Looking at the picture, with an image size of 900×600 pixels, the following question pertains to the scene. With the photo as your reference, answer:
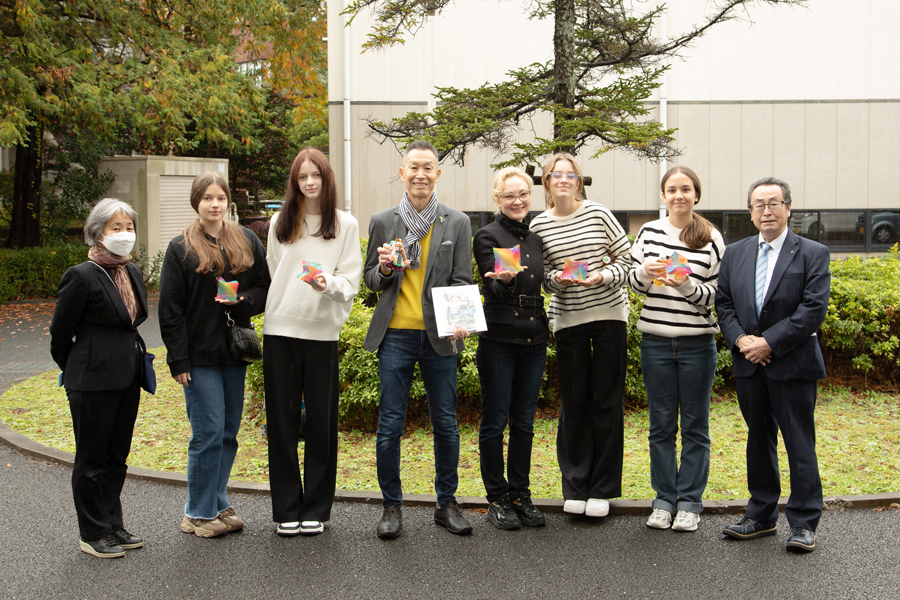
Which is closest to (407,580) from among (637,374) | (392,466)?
(392,466)

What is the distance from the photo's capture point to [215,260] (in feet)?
13.8

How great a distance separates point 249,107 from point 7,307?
21.7 ft

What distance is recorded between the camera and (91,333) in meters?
4.10

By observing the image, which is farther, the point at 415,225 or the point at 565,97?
the point at 565,97

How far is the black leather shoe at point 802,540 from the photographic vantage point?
4.05 metres

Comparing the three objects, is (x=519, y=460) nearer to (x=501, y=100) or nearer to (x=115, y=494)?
(x=115, y=494)

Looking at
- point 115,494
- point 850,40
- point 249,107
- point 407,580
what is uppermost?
point 850,40

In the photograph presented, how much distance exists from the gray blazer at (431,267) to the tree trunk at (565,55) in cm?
496

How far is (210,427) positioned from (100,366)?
68 centimetres

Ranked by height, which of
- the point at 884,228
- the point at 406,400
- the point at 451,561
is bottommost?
the point at 451,561

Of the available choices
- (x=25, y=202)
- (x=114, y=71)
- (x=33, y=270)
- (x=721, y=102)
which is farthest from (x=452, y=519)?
(x=721, y=102)

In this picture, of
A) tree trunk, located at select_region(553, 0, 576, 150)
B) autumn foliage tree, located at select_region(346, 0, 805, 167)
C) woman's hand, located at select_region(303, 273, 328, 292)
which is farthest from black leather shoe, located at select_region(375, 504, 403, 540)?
tree trunk, located at select_region(553, 0, 576, 150)

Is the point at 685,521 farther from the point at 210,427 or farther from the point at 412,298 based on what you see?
the point at 210,427

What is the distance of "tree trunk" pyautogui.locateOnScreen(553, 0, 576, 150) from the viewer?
8992 millimetres
